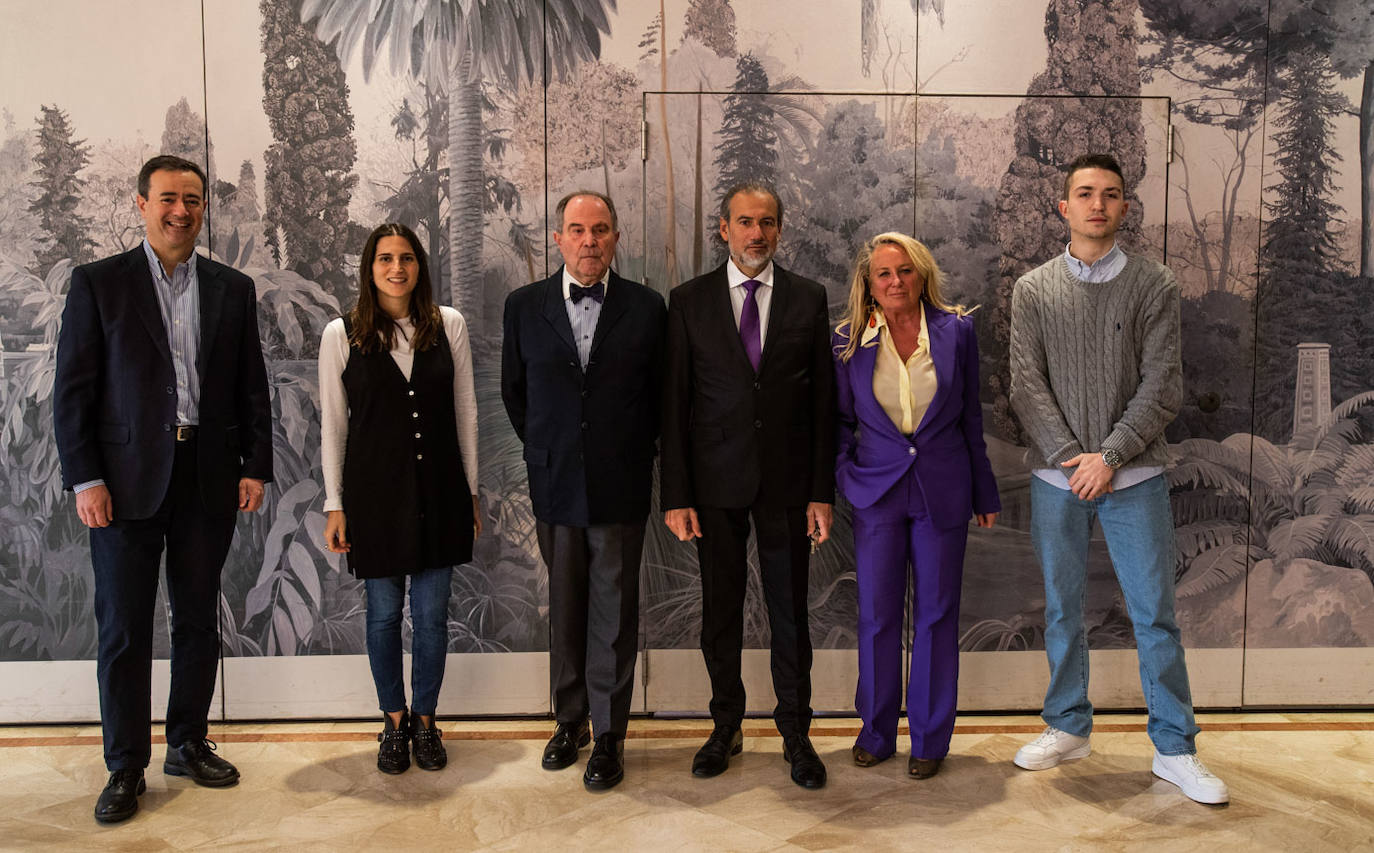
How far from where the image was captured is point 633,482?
3453 millimetres

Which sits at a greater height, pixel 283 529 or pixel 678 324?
pixel 678 324

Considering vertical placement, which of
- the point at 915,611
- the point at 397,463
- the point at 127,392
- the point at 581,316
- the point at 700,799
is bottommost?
the point at 700,799

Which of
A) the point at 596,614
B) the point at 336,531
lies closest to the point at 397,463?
the point at 336,531

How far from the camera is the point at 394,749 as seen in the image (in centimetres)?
355

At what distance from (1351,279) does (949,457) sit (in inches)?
78.3

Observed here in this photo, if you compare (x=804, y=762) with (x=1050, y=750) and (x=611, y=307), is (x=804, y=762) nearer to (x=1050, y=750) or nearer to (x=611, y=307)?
(x=1050, y=750)

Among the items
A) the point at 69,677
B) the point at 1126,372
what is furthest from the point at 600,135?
the point at 69,677

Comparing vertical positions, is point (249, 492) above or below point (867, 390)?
below

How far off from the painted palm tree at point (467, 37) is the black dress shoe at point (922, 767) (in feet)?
9.40

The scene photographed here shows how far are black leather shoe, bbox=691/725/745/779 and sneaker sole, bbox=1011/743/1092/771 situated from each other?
986 mm

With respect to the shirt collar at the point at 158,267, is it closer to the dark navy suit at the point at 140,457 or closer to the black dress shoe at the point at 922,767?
the dark navy suit at the point at 140,457

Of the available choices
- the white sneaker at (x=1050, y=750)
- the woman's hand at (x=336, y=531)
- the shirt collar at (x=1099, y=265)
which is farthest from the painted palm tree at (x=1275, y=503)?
the woman's hand at (x=336, y=531)

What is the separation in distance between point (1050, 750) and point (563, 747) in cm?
171

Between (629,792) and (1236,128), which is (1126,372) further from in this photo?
(629,792)
